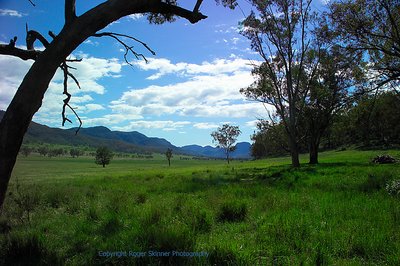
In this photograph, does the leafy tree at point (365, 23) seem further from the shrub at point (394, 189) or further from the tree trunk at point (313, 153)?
the tree trunk at point (313, 153)

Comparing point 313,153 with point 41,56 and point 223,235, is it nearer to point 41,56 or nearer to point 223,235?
point 223,235

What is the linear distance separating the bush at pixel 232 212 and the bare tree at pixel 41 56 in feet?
16.4

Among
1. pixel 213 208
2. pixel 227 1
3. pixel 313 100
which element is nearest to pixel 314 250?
pixel 213 208

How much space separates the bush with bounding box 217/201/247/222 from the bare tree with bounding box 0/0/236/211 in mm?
5008

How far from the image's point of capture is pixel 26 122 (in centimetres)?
532

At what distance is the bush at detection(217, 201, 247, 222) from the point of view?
8.17m

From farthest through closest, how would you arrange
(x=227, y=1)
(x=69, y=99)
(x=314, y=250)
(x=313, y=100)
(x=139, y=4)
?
(x=313, y=100), (x=227, y=1), (x=69, y=99), (x=139, y=4), (x=314, y=250)

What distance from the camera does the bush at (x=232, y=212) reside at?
8.17 metres

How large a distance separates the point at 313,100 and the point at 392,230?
3573 cm

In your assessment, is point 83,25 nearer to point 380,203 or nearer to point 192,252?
point 192,252

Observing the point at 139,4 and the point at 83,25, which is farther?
the point at 139,4

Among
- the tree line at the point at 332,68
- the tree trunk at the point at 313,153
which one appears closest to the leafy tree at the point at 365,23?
the tree line at the point at 332,68

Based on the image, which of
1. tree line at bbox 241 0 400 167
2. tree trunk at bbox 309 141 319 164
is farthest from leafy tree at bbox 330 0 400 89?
tree trunk at bbox 309 141 319 164

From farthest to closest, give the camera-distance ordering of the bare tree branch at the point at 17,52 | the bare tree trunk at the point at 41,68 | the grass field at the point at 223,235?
the bare tree branch at the point at 17,52
the bare tree trunk at the point at 41,68
the grass field at the point at 223,235
